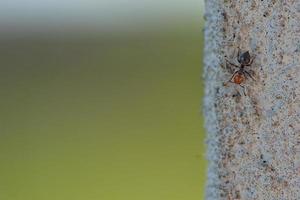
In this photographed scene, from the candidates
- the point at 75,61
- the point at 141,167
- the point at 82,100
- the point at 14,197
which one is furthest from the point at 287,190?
the point at 75,61

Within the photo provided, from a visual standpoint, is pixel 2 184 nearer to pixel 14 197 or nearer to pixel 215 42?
pixel 14 197

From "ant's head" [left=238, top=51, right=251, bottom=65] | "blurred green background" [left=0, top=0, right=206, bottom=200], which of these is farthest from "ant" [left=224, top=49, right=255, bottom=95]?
"blurred green background" [left=0, top=0, right=206, bottom=200]

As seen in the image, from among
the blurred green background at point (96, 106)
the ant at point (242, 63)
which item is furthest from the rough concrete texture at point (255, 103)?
the blurred green background at point (96, 106)

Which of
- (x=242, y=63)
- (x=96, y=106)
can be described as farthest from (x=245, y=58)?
(x=96, y=106)

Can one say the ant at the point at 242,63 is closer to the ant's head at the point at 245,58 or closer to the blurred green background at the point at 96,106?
the ant's head at the point at 245,58

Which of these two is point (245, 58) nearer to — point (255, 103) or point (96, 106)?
point (255, 103)
